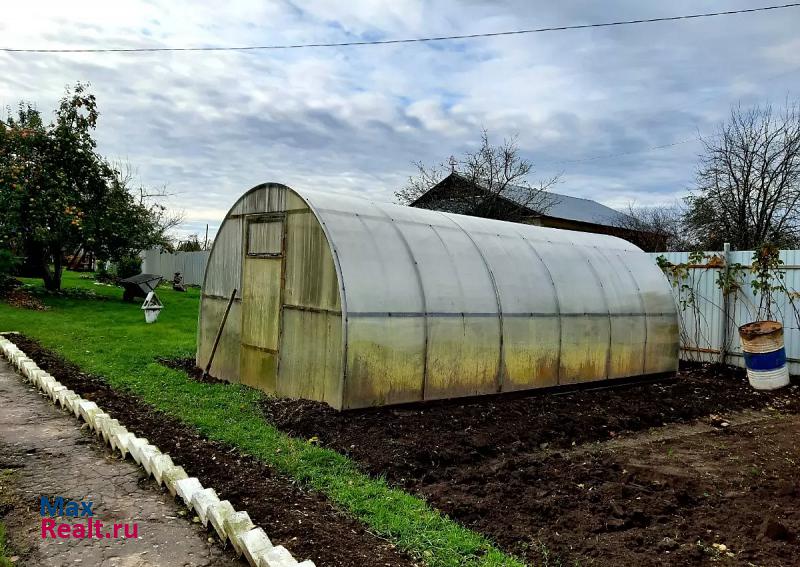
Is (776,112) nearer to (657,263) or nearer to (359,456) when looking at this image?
(657,263)

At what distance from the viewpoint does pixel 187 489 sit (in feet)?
12.2

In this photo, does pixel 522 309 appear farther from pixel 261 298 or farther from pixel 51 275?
pixel 51 275

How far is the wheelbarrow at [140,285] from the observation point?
1709cm

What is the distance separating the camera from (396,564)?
3.01 metres

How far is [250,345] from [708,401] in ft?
20.0

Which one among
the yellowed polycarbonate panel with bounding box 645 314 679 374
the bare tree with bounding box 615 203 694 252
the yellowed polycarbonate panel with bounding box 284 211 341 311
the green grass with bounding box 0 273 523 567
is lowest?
the green grass with bounding box 0 273 523 567

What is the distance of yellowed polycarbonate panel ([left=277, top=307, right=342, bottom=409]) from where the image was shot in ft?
19.1

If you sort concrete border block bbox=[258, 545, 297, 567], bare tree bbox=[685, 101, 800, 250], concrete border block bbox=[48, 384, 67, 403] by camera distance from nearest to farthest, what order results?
concrete border block bbox=[258, 545, 297, 567] < concrete border block bbox=[48, 384, 67, 403] < bare tree bbox=[685, 101, 800, 250]

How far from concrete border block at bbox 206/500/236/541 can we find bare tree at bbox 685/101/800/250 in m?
16.0

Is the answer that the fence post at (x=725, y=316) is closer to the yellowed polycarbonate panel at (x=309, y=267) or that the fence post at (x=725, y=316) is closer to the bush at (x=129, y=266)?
the yellowed polycarbonate panel at (x=309, y=267)

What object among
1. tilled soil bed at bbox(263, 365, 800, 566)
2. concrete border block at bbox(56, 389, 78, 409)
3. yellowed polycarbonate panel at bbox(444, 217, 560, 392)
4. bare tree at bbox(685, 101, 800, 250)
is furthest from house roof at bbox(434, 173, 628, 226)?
concrete border block at bbox(56, 389, 78, 409)

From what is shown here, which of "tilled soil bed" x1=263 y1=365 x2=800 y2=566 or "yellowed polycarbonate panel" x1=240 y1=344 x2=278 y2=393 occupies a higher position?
"yellowed polycarbonate panel" x1=240 y1=344 x2=278 y2=393

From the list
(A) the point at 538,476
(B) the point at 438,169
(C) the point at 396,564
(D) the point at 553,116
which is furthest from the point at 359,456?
(B) the point at 438,169

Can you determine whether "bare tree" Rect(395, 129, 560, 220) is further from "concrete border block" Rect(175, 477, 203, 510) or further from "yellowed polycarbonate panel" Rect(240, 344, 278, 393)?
"concrete border block" Rect(175, 477, 203, 510)
